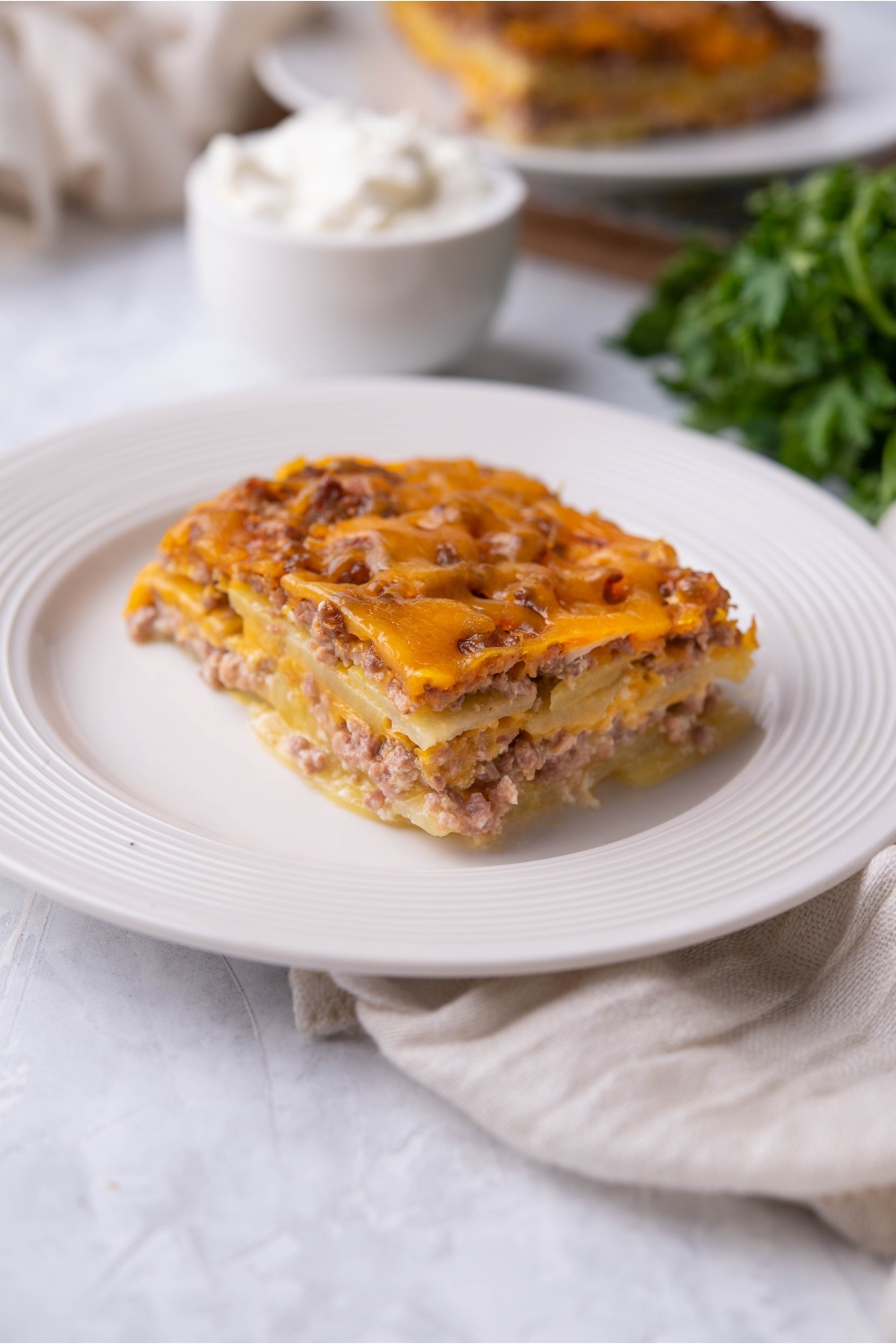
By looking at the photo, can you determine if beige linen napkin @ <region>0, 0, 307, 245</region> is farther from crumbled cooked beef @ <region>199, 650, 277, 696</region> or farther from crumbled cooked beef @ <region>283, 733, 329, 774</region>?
crumbled cooked beef @ <region>283, 733, 329, 774</region>

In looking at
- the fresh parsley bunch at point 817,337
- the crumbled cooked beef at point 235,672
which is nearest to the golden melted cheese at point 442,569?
the crumbled cooked beef at point 235,672

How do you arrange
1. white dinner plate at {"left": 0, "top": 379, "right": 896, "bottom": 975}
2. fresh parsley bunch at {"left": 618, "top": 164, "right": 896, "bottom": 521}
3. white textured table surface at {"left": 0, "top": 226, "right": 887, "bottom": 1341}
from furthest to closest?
1. fresh parsley bunch at {"left": 618, "top": 164, "right": 896, "bottom": 521}
2. white dinner plate at {"left": 0, "top": 379, "right": 896, "bottom": 975}
3. white textured table surface at {"left": 0, "top": 226, "right": 887, "bottom": 1341}

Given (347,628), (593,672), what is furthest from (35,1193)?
(593,672)

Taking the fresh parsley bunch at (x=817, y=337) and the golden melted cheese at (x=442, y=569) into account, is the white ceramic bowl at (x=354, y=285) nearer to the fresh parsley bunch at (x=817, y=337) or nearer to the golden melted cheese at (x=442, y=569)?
the fresh parsley bunch at (x=817, y=337)

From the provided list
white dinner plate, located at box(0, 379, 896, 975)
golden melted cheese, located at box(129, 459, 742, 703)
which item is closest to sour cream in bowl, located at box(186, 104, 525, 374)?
white dinner plate, located at box(0, 379, 896, 975)

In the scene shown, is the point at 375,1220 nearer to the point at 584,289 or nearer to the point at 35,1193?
the point at 35,1193

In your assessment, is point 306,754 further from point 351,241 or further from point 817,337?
point 817,337

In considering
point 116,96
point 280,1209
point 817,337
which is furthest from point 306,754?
point 116,96

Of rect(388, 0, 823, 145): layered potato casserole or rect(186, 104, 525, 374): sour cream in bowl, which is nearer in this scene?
rect(186, 104, 525, 374): sour cream in bowl
